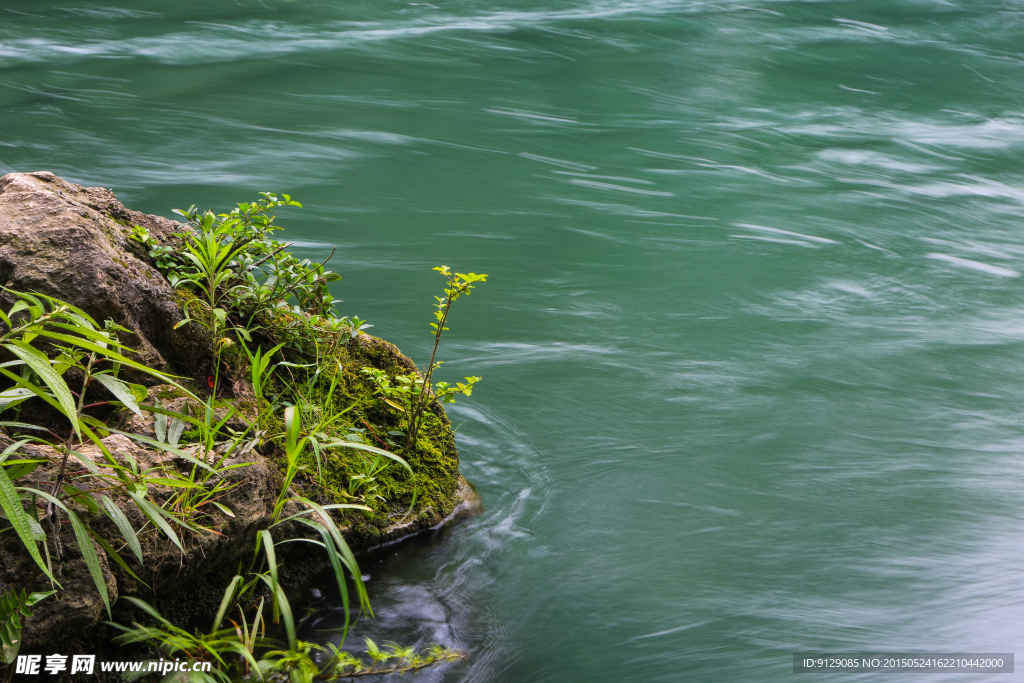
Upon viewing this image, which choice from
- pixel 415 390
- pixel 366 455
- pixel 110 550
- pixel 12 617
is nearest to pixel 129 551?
pixel 110 550

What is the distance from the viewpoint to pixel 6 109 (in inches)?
299

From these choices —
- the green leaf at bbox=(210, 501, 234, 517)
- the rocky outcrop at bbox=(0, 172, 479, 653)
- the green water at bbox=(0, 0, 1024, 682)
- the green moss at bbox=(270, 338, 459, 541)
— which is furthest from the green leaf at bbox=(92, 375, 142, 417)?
the green water at bbox=(0, 0, 1024, 682)

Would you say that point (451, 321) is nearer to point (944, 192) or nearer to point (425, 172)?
point (425, 172)

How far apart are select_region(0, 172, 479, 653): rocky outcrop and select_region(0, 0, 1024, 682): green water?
0.25 metres

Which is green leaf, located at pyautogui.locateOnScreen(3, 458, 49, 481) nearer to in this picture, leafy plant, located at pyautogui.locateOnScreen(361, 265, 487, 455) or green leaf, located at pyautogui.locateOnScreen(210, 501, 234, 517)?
green leaf, located at pyautogui.locateOnScreen(210, 501, 234, 517)

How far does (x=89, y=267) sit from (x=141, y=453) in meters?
0.63

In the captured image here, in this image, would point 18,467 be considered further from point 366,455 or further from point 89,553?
point 366,455

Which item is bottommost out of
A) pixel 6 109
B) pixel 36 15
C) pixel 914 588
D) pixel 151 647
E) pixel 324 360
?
pixel 914 588

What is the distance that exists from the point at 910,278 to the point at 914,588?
3484 millimetres

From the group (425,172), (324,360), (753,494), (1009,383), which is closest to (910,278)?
(1009,383)

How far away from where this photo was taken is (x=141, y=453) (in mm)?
2242

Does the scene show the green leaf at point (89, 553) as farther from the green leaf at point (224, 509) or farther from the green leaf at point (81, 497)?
the green leaf at point (224, 509)

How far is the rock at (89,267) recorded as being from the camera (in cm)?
245

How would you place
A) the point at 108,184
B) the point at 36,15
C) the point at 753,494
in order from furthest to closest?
the point at 36,15
the point at 108,184
the point at 753,494
